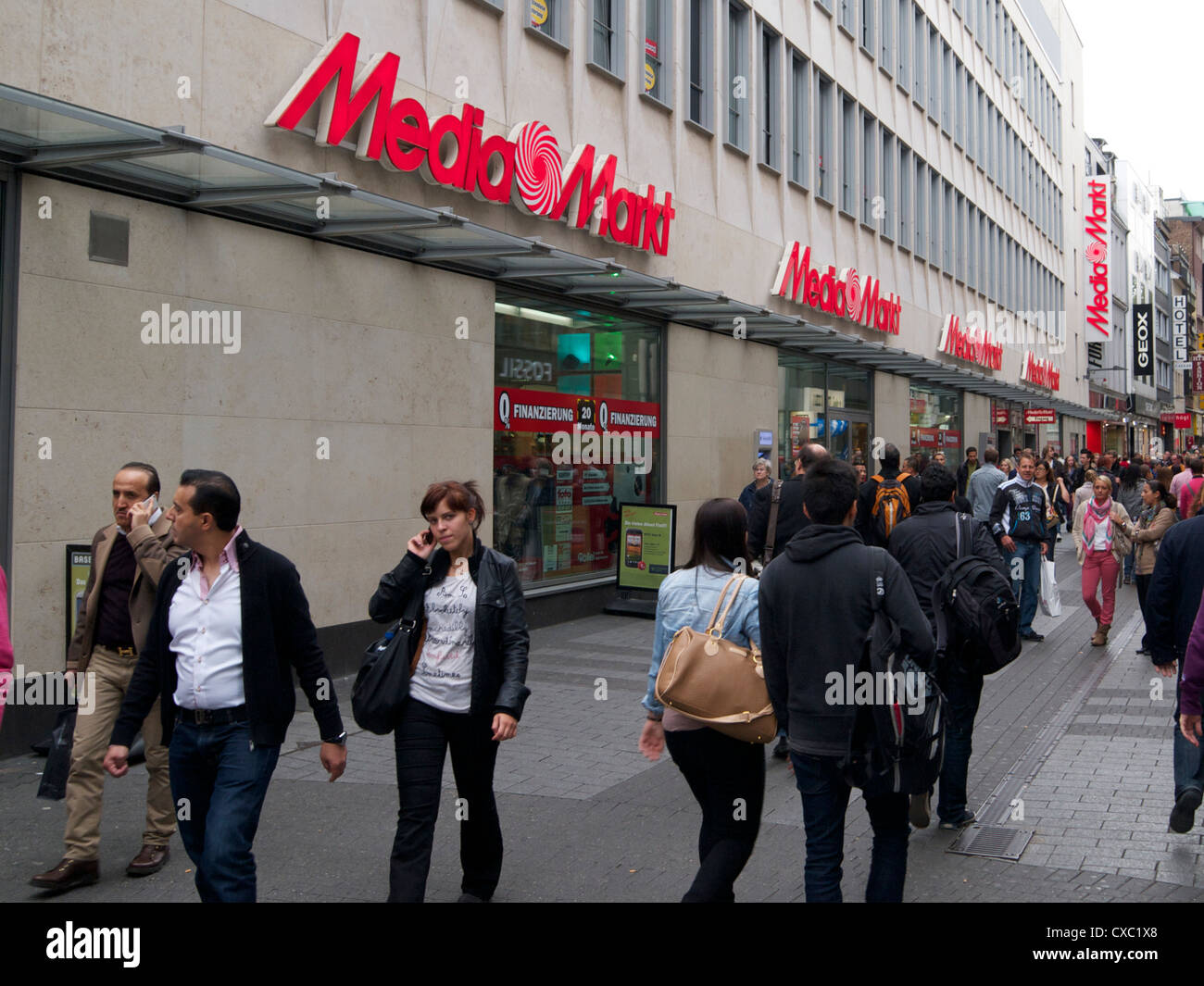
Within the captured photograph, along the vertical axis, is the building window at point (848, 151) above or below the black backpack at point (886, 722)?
above

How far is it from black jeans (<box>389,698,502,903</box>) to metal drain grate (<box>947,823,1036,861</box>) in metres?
2.23

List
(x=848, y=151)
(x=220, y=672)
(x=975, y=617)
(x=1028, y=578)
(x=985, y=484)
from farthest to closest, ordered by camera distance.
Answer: (x=848, y=151)
(x=985, y=484)
(x=1028, y=578)
(x=975, y=617)
(x=220, y=672)

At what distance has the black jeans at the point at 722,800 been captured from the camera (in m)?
4.14

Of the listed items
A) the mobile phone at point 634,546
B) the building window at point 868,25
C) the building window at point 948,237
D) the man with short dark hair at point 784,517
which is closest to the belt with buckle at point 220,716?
the man with short dark hair at point 784,517

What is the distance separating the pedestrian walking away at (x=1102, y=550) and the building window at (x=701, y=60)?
25.3 ft

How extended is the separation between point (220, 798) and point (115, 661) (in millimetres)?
1799

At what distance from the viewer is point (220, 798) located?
12.7 ft

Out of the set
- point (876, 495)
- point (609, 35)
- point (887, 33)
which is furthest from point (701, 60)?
point (887, 33)

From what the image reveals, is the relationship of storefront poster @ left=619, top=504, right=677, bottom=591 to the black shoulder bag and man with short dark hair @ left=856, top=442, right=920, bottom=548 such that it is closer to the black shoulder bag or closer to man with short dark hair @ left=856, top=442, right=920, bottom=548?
man with short dark hair @ left=856, top=442, right=920, bottom=548

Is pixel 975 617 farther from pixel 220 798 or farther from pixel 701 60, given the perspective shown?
pixel 701 60

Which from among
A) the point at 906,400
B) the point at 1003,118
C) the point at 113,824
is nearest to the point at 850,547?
the point at 113,824

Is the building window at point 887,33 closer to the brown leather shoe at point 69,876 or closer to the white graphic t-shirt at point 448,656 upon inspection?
the white graphic t-shirt at point 448,656

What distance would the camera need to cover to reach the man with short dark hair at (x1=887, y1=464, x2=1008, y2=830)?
5.80 meters
